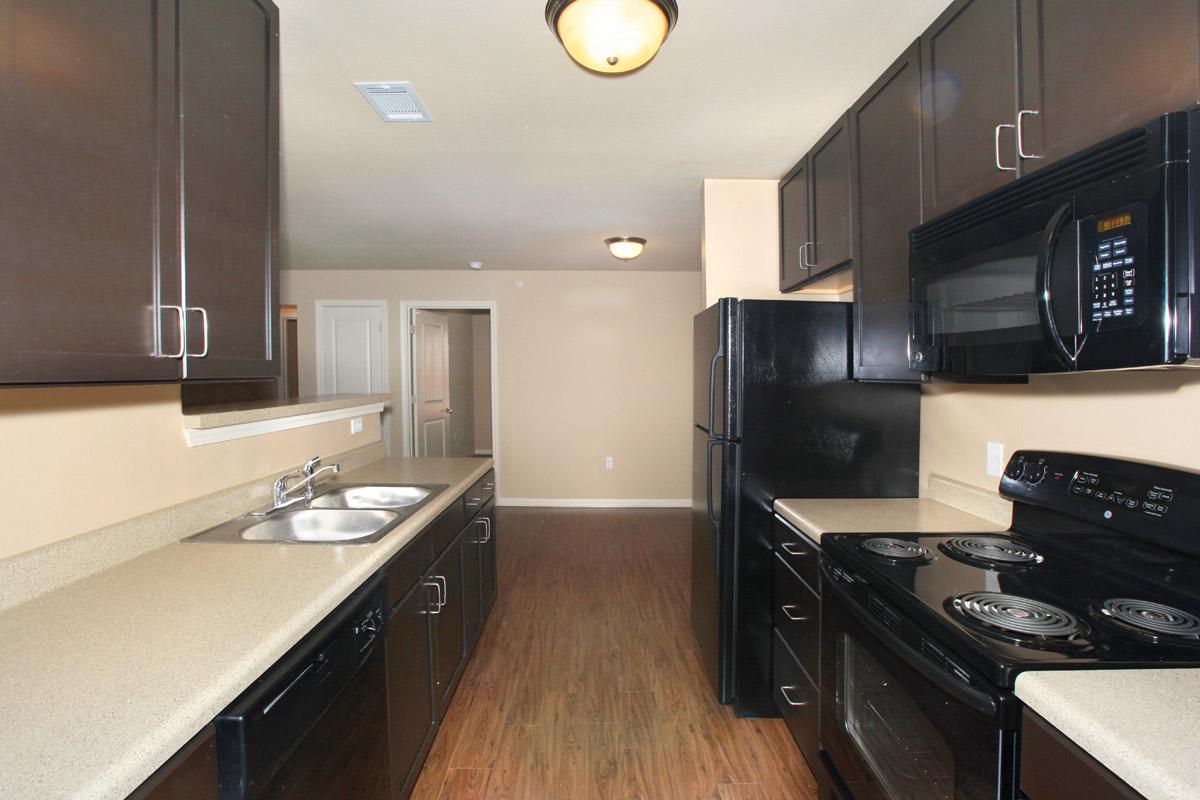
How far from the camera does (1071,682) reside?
0.90 m

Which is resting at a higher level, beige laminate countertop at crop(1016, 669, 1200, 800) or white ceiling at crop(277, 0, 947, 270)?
white ceiling at crop(277, 0, 947, 270)

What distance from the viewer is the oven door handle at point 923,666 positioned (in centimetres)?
97

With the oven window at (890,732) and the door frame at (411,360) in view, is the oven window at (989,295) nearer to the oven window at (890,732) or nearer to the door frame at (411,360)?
the oven window at (890,732)

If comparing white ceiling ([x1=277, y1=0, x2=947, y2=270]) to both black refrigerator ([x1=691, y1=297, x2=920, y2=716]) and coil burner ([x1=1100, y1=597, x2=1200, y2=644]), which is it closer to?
black refrigerator ([x1=691, y1=297, x2=920, y2=716])

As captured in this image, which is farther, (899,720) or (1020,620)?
(899,720)

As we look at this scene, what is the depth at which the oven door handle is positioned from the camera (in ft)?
3.19

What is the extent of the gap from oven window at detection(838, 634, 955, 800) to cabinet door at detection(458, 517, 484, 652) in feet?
5.08

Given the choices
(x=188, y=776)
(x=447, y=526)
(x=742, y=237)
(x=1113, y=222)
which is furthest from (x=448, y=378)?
(x=1113, y=222)

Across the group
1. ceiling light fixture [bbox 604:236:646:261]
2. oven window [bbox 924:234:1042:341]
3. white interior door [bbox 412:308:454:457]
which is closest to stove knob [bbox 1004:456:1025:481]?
oven window [bbox 924:234:1042:341]

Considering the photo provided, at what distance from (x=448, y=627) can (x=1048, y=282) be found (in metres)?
2.12

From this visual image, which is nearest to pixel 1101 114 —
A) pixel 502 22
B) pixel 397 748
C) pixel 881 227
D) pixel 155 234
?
pixel 881 227

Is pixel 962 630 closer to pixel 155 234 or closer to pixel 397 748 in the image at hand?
pixel 397 748

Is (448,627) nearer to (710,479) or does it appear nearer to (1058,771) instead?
(710,479)

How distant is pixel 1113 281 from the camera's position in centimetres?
98
